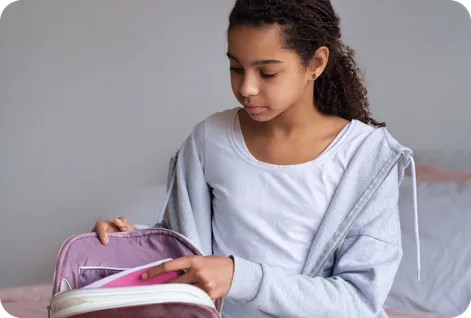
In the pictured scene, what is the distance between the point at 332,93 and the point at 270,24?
201mm

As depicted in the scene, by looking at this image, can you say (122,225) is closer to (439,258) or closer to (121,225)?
(121,225)

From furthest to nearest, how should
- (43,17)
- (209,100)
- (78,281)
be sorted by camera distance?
(209,100) < (43,17) < (78,281)

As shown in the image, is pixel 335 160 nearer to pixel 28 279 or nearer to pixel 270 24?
pixel 270 24

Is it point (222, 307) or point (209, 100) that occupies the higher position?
point (209, 100)

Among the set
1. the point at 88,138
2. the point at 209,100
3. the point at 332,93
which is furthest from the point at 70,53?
the point at 332,93

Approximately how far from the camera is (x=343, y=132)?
992 mm

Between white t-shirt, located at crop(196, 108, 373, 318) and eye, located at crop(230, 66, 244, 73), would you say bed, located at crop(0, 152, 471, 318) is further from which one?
eye, located at crop(230, 66, 244, 73)

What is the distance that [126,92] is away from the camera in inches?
65.6

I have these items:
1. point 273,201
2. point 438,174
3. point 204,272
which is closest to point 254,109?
point 273,201

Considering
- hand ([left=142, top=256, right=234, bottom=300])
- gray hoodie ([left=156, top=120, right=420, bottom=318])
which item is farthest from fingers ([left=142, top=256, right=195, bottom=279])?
gray hoodie ([left=156, top=120, right=420, bottom=318])

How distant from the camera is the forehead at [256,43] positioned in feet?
2.86

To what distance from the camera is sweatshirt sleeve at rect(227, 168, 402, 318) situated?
32.7 inches

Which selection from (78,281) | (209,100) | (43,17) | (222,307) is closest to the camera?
(78,281)

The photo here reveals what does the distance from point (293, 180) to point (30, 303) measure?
27.5 inches
